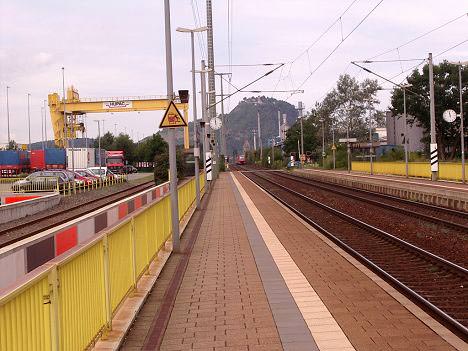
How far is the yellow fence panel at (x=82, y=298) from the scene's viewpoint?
14.9 feet

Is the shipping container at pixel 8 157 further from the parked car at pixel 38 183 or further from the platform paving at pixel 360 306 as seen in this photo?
the platform paving at pixel 360 306

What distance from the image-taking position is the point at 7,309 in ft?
10.8

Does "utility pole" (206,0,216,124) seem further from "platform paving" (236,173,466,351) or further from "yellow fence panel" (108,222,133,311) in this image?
"yellow fence panel" (108,222,133,311)

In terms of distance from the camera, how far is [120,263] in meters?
7.07

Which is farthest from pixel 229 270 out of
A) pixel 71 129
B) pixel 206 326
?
pixel 71 129

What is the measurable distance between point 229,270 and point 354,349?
479 cm

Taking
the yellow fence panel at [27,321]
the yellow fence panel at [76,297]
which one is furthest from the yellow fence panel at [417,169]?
the yellow fence panel at [27,321]

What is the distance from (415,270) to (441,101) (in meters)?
60.3

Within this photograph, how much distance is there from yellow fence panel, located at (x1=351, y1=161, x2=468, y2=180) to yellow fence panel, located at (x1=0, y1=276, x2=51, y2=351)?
114 feet

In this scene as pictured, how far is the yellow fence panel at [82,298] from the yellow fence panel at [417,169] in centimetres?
3305

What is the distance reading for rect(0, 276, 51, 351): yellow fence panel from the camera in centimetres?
328

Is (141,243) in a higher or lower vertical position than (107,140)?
lower

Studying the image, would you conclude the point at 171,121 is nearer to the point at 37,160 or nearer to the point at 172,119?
the point at 172,119

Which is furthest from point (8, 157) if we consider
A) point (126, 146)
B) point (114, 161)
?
point (126, 146)
